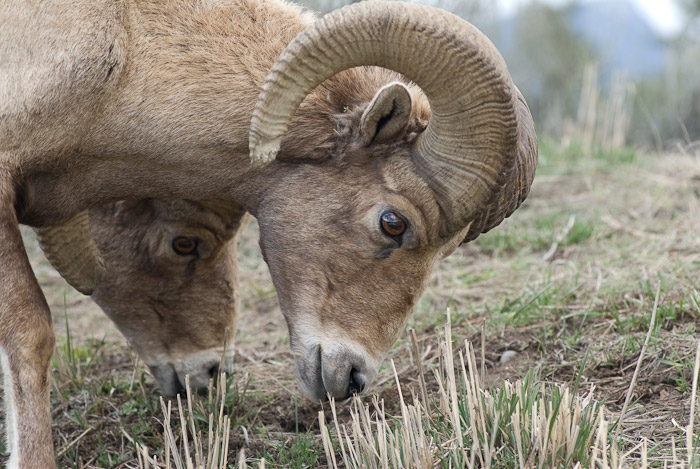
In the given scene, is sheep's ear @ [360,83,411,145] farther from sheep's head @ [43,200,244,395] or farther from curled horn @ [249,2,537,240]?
sheep's head @ [43,200,244,395]

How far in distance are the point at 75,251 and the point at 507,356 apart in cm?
238

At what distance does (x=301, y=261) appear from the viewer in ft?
13.4

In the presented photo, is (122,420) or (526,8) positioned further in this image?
(526,8)

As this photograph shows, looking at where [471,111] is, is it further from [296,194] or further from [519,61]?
[519,61]

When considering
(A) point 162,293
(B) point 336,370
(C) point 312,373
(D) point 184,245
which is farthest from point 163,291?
(B) point 336,370

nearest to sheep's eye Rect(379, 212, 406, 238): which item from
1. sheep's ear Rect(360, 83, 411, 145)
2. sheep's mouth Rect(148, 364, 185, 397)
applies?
sheep's ear Rect(360, 83, 411, 145)

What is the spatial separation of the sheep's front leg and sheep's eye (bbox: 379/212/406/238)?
152 centimetres

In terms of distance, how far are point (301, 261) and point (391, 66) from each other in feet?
3.30

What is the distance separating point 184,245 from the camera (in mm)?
4836

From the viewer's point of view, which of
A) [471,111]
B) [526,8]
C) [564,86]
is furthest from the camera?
[526,8]

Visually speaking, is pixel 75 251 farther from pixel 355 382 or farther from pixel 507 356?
pixel 507 356

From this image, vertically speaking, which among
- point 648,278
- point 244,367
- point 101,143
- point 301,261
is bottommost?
point 244,367

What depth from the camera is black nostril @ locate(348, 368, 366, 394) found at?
4.05 metres

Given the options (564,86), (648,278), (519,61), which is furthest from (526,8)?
(648,278)
